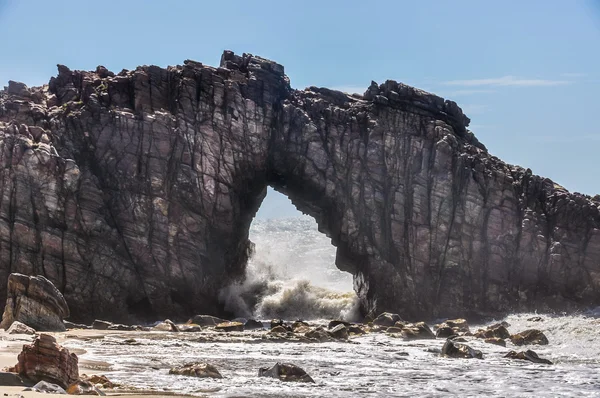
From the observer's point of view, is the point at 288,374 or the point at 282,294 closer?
the point at 288,374

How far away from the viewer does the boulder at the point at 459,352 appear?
1425 inches

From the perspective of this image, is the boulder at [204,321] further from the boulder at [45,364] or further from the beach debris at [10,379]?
the beach debris at [10,379]

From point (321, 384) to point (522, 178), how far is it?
160ft

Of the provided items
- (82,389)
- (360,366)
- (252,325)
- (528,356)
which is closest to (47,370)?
(82,389)

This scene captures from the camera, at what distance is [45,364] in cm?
2008

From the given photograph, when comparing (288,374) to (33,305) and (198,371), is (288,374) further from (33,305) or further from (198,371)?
(33,305)

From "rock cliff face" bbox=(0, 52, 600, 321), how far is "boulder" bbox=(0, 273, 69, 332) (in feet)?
47.3

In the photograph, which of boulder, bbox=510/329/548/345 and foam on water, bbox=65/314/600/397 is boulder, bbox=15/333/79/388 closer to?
foam on water, bbox=65/314/600/397

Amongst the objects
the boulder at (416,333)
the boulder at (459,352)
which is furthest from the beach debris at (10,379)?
the boulder at (416,333)

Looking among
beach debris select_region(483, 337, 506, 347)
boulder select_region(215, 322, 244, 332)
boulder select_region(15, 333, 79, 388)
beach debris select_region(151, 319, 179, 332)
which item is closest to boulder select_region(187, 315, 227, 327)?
boulder select_region(215, 322, 244, 332)

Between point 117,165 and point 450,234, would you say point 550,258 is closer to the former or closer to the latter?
point 450,234

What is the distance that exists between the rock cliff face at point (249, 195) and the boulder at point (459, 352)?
91.6ft

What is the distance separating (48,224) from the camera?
196 feet

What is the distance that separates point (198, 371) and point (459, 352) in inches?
630
